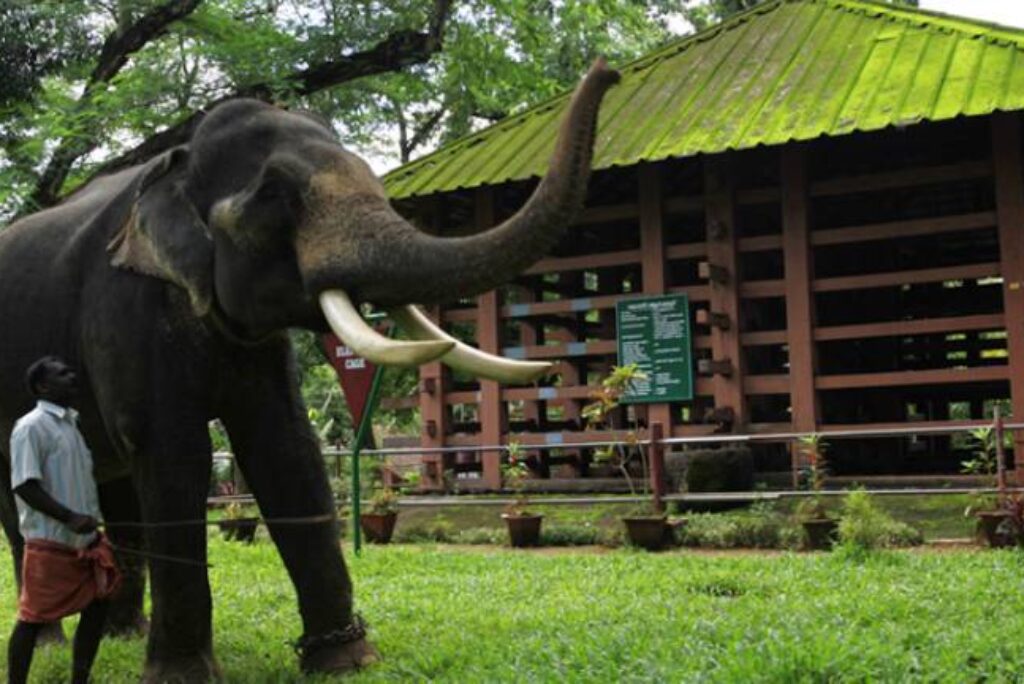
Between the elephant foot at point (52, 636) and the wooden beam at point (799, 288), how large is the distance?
7145 mm

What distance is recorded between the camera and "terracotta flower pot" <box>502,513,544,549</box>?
1087 cm

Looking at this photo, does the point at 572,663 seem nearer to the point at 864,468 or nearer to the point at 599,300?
the point at 599,300

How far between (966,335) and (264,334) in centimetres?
1307

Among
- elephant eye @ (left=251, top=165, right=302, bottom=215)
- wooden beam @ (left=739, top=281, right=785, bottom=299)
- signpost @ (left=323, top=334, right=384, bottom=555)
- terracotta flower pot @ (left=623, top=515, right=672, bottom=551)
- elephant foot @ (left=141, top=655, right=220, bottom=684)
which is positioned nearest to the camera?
elephant eye @ (left=251, top=165, right=302, bottom=215)

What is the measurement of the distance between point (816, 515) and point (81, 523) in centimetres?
635

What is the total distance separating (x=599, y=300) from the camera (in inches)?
516

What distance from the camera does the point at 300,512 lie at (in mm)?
5586

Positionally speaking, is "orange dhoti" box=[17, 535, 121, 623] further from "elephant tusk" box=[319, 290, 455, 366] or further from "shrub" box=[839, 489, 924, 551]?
"shrub" box=[839, 489, 924, 551]

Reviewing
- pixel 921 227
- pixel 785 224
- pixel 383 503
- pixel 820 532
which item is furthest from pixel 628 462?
pixel 921 227

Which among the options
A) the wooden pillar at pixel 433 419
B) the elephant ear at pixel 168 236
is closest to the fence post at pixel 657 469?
the wooden pillar at pixel 433 419

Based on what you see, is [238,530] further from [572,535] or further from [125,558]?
[125,558]

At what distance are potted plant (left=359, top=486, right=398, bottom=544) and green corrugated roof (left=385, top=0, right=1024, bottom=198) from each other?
11.2 feet

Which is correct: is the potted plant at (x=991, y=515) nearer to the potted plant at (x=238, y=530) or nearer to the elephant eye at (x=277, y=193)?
the elephant eye at (x=277, y=193)

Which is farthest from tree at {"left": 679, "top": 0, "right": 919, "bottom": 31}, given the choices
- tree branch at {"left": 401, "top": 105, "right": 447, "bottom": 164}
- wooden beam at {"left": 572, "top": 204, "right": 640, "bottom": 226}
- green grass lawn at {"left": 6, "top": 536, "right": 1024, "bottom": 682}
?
green grass lawn at {"left": 6, "top": 536, "right": 1024, "bottom": 682}
